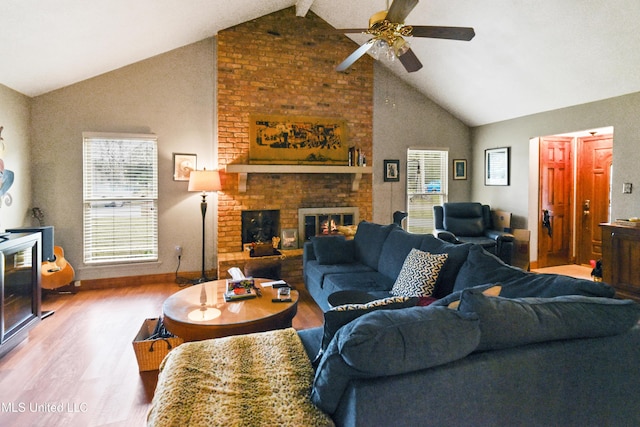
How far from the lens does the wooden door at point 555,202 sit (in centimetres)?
563

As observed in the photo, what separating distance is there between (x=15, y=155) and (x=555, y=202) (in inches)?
298

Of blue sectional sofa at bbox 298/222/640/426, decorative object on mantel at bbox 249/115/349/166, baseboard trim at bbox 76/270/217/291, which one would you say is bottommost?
baseboard trim at bbox 76/270/217/291

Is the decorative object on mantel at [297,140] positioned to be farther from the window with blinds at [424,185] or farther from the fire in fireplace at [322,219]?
the window with blinds at [424,185]

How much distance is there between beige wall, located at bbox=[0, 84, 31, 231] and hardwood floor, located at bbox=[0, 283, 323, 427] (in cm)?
109

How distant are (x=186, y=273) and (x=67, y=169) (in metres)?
2.01

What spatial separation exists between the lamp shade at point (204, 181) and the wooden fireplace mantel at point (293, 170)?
0.32 metres

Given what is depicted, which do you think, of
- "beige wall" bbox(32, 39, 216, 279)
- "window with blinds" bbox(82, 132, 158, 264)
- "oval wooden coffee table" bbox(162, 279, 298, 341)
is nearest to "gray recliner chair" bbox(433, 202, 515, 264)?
"oval wooden coffee table" bbox(162, 279, 298, 341)

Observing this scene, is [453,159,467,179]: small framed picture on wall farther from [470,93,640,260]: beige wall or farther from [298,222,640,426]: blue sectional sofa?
[298,222,640,426]: blue sectional sofa

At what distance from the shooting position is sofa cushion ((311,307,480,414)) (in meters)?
1.10

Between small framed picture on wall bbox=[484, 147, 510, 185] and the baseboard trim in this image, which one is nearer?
the baseboard trim

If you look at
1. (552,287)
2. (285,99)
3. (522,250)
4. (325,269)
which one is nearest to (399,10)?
(552,287)

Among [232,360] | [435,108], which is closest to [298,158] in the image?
[435,108]

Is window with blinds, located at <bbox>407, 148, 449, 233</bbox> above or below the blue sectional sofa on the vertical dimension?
above

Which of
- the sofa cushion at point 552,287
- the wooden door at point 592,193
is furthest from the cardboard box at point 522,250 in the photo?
the sofa cushion at point 552,287
